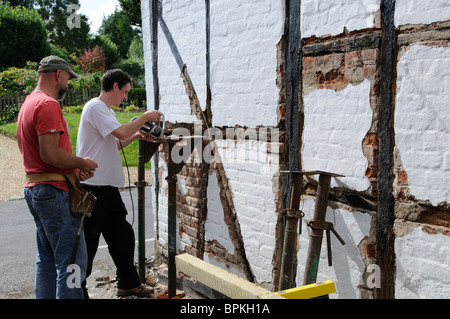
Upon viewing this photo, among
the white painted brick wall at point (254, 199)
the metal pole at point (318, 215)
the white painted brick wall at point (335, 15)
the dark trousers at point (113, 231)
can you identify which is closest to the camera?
the white painted brick wall at point (335, 15)

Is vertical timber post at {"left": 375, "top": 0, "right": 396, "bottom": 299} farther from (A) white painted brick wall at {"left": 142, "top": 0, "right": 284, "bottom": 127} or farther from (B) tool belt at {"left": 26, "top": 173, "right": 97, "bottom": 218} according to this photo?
(B) tool belt at {"left": 26, "top": 173, "right": 97, "bottom": 218}

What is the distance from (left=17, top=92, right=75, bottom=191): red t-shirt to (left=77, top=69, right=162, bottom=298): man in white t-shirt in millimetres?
496

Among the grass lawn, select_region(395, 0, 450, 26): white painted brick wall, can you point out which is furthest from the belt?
the grass lawn

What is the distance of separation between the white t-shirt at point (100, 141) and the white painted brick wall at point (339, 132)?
1603mm

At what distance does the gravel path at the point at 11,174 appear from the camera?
9156mm

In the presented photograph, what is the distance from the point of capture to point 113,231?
396 centimetres

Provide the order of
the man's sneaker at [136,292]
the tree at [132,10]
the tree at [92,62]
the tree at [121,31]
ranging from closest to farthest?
the man's sneaker at [136,292] → the tree at [92,62] → the tree at [132,10] → the tree at [121,31]

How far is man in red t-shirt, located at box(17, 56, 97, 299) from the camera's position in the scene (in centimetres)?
301

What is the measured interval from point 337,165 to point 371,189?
11.0 inches

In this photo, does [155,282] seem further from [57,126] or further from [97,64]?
[97,64]

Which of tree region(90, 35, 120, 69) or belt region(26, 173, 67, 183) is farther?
tree region(90, 35, 120, 69)

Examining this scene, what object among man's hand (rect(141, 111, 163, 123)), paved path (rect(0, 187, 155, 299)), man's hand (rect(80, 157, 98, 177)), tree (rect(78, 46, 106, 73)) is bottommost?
paved path (rect(0, 187, 155, 299))

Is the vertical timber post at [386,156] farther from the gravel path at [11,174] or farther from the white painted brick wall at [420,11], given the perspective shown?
the gravel path at [11,174]

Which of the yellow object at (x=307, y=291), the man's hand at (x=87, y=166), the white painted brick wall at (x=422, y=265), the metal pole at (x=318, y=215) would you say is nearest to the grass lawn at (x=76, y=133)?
the man's hand at (x=87, y=166)
